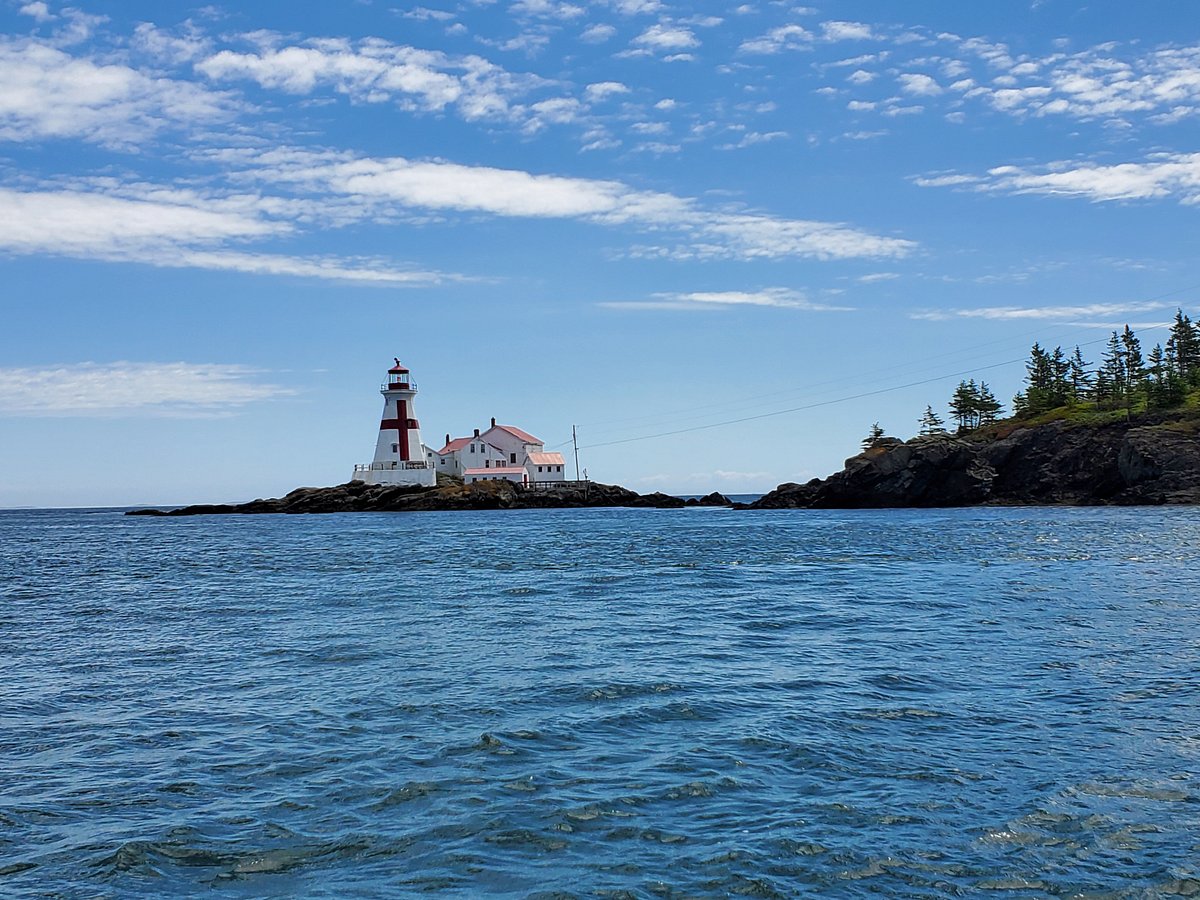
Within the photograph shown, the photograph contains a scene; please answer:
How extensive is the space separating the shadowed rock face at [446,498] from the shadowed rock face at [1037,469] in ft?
113

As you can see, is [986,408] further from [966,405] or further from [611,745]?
[611,745]

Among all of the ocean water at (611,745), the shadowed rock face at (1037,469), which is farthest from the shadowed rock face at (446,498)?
the ocean water at (611,745)

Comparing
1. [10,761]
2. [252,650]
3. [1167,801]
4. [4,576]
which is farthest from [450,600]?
[4,576]

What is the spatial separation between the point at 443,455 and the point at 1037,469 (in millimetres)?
79043

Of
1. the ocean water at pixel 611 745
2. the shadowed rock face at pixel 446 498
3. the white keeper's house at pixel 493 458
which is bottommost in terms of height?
the ocean water at pixel 611 745

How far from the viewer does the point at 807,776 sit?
1174cm

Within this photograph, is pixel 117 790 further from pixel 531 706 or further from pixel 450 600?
pixel 450 600

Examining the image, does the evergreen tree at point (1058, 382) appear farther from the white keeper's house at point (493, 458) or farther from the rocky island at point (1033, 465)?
the white keeper's house at point (493, 458)

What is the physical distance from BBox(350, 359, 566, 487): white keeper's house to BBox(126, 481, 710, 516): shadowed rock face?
238 cm

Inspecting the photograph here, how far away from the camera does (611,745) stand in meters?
13.3

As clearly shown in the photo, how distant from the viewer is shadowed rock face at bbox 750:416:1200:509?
9694 centimetres

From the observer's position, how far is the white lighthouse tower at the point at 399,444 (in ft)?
385

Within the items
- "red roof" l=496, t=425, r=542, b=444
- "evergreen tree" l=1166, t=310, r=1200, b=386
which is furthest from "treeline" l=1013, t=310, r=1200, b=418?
"red roof" l=496, t=425, r=542, b=444

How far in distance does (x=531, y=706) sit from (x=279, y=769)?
449 cm
